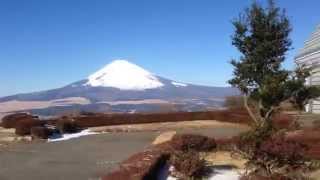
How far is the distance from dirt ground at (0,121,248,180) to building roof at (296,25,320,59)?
13.6 m

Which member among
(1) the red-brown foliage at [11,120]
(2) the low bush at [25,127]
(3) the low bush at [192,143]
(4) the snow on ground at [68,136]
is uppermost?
(1) the red-brown foliage at [11,120]

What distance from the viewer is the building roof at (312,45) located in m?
45.3

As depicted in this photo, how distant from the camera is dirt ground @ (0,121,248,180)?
18.1m

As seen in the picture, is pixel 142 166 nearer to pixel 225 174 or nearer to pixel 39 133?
pixel 225 174

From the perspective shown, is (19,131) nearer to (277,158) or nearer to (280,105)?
(280,105)

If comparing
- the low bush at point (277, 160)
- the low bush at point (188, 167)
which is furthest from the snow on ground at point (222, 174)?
the low bush at point (277, 160)

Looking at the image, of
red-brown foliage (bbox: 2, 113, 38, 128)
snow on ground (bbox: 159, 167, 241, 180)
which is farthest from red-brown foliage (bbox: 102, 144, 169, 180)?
red-brown foliage (bbox: 2, 113, 38, 128)

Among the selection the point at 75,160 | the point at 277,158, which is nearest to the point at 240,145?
the point at 277,158

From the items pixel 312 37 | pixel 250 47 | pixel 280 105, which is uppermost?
pixel 312 37

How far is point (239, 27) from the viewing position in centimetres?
2016

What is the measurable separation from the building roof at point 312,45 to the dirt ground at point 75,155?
533 inches

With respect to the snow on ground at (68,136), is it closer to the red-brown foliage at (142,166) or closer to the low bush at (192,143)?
the low bush at (192,143)

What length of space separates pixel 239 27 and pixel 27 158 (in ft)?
34.2

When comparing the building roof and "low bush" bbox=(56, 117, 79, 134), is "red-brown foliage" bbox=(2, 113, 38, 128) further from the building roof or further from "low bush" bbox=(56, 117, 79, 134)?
the building roof
